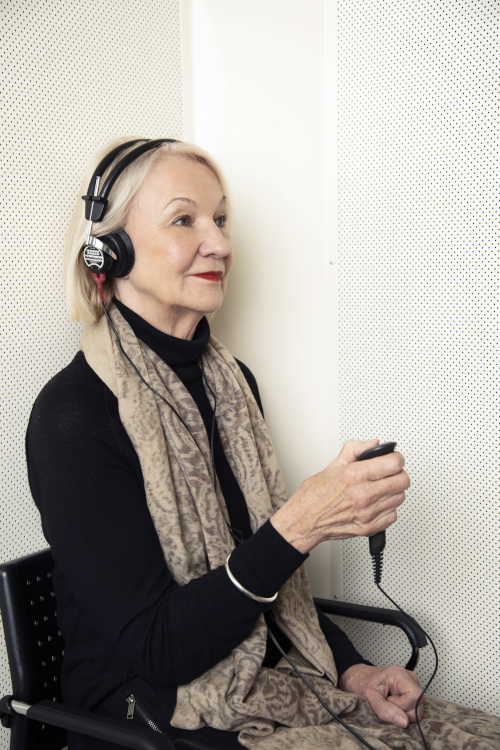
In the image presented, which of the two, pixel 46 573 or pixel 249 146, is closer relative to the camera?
pixel 46 573

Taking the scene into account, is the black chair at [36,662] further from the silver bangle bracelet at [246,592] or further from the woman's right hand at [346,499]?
the woman's right hand at [346,499]

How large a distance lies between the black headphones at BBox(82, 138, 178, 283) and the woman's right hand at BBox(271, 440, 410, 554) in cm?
63

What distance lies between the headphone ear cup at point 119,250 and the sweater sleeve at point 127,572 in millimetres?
349

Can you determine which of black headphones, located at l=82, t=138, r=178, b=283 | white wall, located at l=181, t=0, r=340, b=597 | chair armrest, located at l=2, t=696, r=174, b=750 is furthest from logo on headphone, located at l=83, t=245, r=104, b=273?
chair armrest, located at l=2, t=696, r=174, b=750

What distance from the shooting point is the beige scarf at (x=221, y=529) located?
1.04 meters

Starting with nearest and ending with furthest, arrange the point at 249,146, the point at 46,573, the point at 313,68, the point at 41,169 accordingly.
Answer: the point at 46,573 → the point at 41,169 → the point at 313,68 → the point at 249,146

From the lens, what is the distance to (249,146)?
5.55 ft

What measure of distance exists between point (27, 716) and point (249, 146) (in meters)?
1.53

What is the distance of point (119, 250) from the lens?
1.23 meters

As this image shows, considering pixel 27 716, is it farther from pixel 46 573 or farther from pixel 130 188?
pixel 130 188

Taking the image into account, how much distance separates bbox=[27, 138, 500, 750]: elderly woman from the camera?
Result: 3.28 feet

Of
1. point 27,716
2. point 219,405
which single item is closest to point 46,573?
point 27,716

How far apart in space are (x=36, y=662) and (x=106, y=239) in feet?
2.90

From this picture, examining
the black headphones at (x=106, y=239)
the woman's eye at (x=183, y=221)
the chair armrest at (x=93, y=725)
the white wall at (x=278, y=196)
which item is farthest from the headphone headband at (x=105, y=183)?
the chair armrest at (x=93, y=725)
